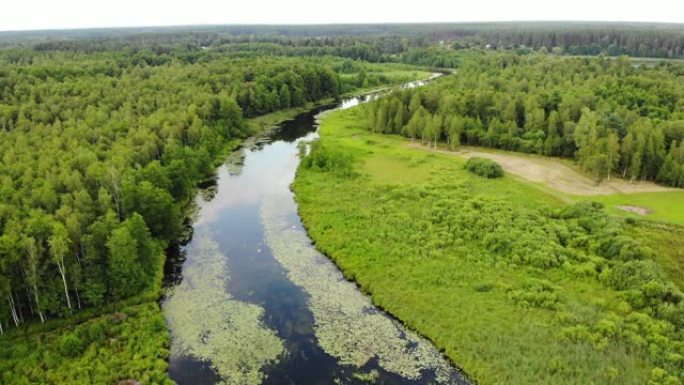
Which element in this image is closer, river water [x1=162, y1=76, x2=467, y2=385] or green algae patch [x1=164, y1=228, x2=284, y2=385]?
river water [x1=162, y1=76, x2=467, y2=385]

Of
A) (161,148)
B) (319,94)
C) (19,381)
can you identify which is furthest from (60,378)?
(319,94)

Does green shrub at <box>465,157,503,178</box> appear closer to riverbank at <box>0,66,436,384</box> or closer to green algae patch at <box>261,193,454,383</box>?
green algae patch at <box>261,193,454,383</box>

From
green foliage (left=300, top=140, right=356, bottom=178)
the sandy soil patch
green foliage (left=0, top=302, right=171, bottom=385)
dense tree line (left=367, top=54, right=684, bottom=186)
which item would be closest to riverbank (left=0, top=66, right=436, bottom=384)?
green foliage (left=0, top=302, right=171, bottom=385)

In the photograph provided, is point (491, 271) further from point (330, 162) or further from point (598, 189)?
point (330, 162)

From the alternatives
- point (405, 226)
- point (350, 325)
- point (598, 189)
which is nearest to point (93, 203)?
point (350, 325)

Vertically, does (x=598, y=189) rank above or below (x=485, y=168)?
below

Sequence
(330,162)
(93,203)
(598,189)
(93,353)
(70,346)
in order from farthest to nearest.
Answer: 1. (330,162)
2. (598,189)
3. (93,203)
4. (93,353)
5. (70,346)
